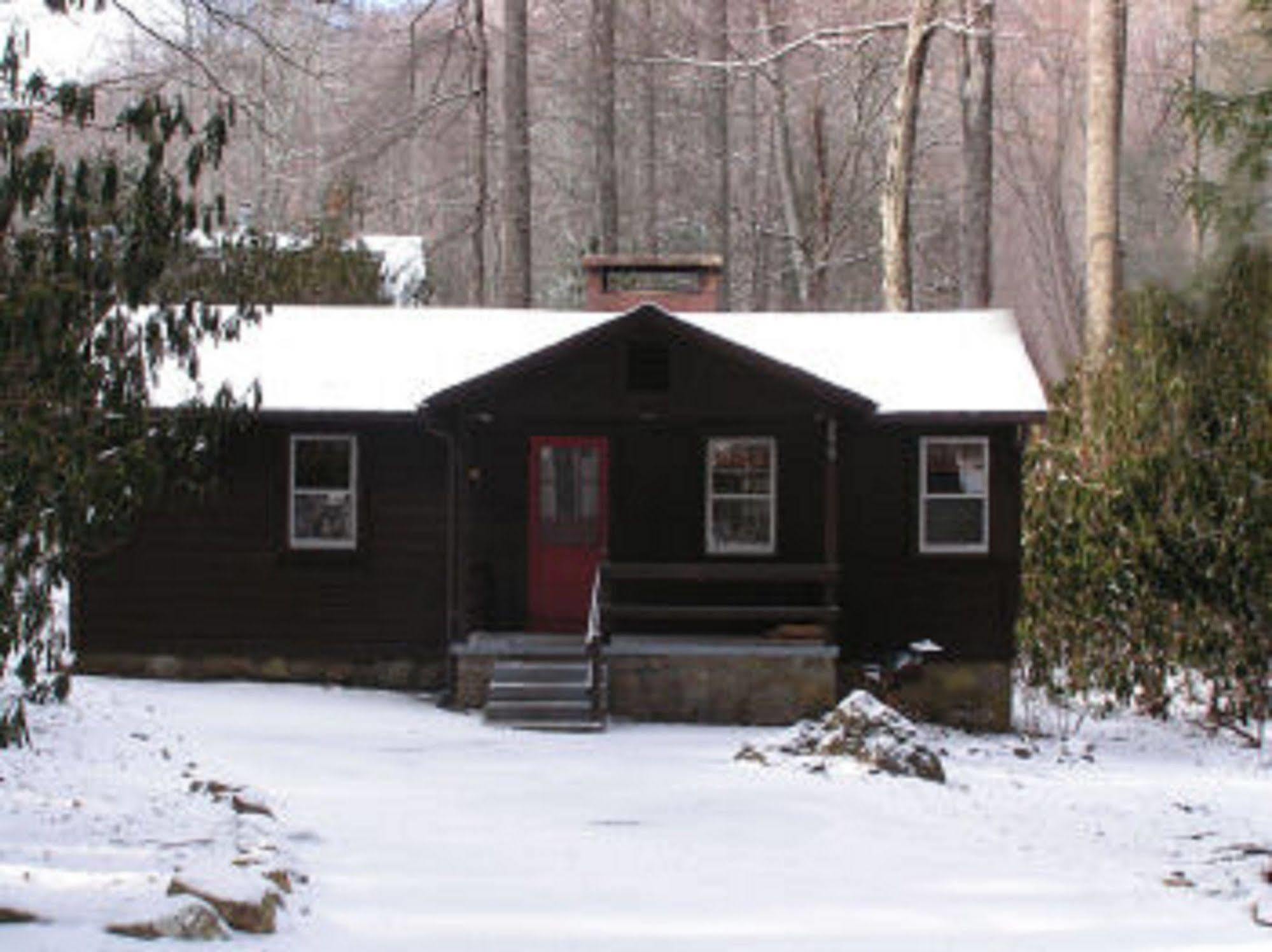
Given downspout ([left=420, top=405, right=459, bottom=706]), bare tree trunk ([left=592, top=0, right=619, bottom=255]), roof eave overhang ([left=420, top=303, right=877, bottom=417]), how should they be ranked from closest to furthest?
roof eave overhang ([left=420, top=303, right=877, bottom=417]) → downspout ([left=420, top=405, right=459, bottom=706]) → bare tree trunk ([left=592, top=0, right=619, bottom=255])

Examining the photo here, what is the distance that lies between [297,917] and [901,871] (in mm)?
4257

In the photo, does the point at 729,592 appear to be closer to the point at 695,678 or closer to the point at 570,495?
the point at 695,678

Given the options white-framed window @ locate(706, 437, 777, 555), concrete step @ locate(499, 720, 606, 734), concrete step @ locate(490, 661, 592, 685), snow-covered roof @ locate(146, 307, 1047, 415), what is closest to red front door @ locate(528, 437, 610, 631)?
white-framed window @ locate(706, 437, 777, 555)

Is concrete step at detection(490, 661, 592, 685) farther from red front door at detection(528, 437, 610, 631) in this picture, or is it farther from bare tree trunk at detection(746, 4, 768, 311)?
bare tree trunk at detection(746, 4, 768, 311)

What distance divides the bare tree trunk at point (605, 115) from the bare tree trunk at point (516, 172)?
2349mm

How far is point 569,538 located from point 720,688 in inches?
110

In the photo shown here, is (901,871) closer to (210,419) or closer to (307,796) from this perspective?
(307,796)

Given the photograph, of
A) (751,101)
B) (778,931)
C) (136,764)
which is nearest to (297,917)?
(778,931)

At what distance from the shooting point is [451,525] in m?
19.5

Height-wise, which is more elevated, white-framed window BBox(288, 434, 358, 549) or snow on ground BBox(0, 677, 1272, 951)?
white-framed window BBox(288, 434, 358, 549)

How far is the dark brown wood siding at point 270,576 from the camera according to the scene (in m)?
19.5

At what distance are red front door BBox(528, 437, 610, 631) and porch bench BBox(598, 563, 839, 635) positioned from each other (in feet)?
1.53

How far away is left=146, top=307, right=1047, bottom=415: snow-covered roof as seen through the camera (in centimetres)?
1905

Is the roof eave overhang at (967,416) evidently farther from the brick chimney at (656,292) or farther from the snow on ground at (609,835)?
the brick chimney at (656,292)
